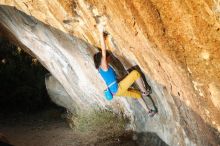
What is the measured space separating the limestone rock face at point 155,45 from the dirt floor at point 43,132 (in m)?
1.46

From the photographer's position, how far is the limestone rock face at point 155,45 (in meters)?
5.93

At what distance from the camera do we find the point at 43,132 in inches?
583

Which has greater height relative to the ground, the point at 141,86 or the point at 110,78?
the point at 110,78

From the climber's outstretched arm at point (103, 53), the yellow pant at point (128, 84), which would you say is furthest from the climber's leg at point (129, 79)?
the climber's outstretched arm at point (103, 53)

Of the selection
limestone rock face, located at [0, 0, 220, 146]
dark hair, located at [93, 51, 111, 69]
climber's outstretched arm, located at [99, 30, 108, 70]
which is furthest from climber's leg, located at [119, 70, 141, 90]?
dark hair, located at [93, 51, 111, 69]

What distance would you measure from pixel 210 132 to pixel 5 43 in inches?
Answer: 511

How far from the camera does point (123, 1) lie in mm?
6453

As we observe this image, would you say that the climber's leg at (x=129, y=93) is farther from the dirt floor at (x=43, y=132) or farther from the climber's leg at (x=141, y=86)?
the dirt floor at (x=43, y=132)

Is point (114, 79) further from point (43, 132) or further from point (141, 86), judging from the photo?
point (43, 132)

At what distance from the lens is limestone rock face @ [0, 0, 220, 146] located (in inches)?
233

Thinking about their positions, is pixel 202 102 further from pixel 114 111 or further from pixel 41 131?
pixel 41 131

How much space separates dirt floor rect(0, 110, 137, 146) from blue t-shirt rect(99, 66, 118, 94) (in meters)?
3.02

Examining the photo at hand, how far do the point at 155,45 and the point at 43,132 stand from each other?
8.98 metres

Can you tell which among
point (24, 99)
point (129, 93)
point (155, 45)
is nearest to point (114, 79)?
point (129, 93)
